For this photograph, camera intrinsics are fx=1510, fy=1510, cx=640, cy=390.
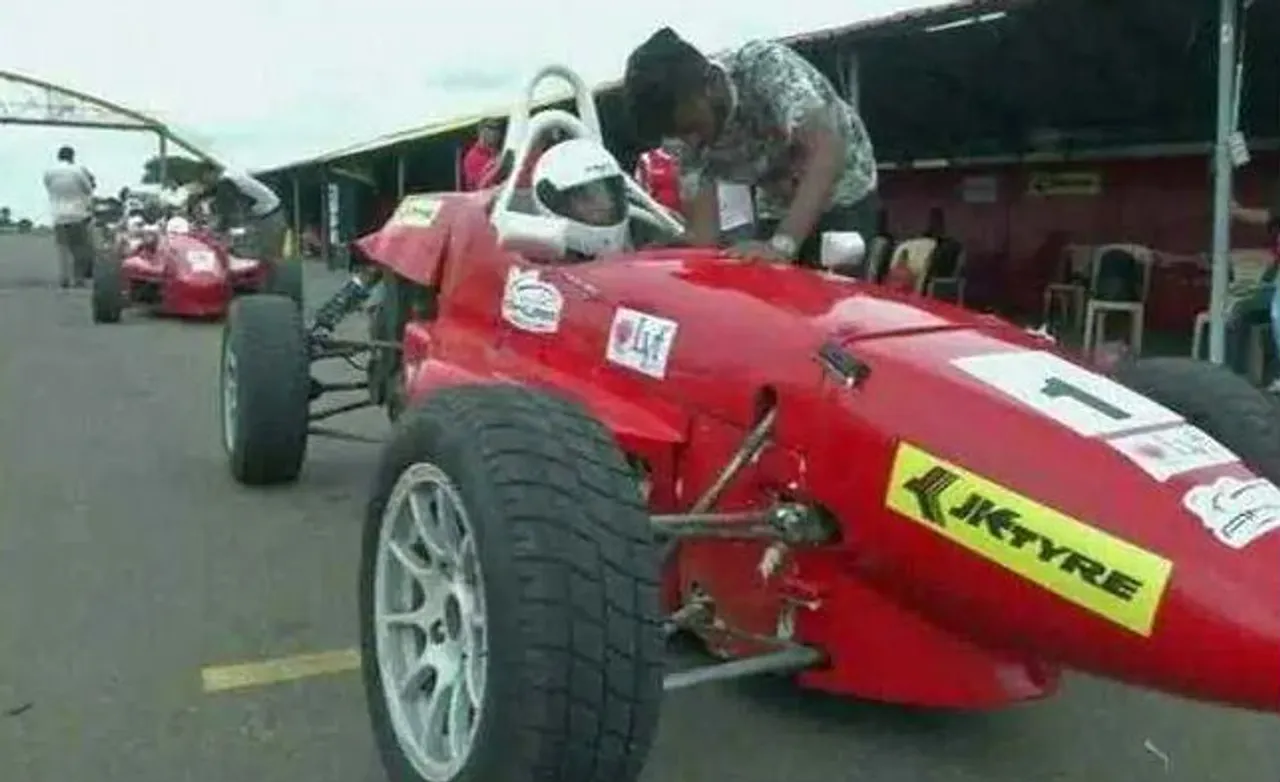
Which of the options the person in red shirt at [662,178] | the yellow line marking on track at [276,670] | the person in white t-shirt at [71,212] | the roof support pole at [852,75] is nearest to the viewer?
the yellow line marking on track at [276,670]

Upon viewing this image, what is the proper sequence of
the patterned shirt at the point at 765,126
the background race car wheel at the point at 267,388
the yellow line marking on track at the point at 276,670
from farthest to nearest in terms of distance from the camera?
the background race car wheel at the point at 267,388 → the patterned shirt at the point at 765,126 → the yellow line marking on track at the point at 276,670

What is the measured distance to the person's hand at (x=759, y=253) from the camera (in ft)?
12.7

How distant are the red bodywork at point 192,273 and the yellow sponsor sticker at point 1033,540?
544 inches

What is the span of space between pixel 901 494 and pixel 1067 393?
14.8 inches

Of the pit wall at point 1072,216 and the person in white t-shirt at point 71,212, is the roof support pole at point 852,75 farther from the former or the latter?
the person in white t-shirt at point 71,212

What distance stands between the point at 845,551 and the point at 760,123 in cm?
193

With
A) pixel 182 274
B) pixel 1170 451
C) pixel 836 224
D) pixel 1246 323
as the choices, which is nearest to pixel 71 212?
pixel 182 274

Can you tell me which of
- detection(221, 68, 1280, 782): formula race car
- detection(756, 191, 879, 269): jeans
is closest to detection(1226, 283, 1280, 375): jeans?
detection(756, 191, 879, 269): jeans

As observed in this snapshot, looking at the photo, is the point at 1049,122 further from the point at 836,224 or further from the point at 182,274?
the point at 836,224

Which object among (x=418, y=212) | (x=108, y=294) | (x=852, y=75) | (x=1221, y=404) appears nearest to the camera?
(x=1221, y=404)

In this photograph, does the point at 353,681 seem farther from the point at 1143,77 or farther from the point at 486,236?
the point at 1143,77

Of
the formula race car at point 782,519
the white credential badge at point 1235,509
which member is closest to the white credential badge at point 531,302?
the formula race car at point 782,519

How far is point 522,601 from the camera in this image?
2518 millimetres

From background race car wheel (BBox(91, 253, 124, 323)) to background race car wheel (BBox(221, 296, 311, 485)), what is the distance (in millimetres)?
9680
